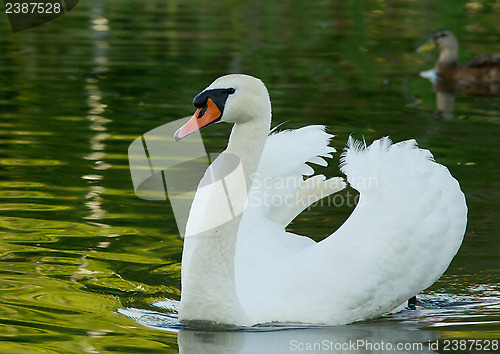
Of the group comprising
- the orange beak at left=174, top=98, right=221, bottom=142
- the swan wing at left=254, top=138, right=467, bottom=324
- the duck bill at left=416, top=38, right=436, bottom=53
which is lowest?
the duck bill at left=416, top=38, right=436, bottom=53

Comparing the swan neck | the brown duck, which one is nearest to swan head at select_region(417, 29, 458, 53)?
the brown duck

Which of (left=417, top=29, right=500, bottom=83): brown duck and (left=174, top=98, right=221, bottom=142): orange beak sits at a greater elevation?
(left=174, top=98, right=221, bottom=142): orange beak

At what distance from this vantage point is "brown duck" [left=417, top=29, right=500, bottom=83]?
15.4 m

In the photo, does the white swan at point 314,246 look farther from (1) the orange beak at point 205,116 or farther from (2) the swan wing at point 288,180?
(2) the swan wing at point 288,180

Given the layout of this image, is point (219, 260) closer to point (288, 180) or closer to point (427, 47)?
point (288, 180)

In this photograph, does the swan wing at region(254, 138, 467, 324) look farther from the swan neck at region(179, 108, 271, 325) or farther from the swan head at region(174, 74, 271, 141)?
the swan head at region(174, 74, 271, 141)

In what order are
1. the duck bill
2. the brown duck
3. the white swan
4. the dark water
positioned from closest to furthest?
the white swan
the dark water
the brown duck
the duck bill

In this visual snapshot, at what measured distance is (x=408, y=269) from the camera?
569 centimetres

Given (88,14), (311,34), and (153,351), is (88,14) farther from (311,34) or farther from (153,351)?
(153,351)

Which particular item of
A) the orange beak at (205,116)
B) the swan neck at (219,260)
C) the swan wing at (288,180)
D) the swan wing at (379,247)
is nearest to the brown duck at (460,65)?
the swan wing at (288,180)

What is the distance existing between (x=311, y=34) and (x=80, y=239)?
43.5 ft

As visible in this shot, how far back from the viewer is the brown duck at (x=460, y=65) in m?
15.4

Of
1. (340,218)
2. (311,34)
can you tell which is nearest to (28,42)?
(311,34)

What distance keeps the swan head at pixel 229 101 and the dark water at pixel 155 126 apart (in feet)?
3.90
